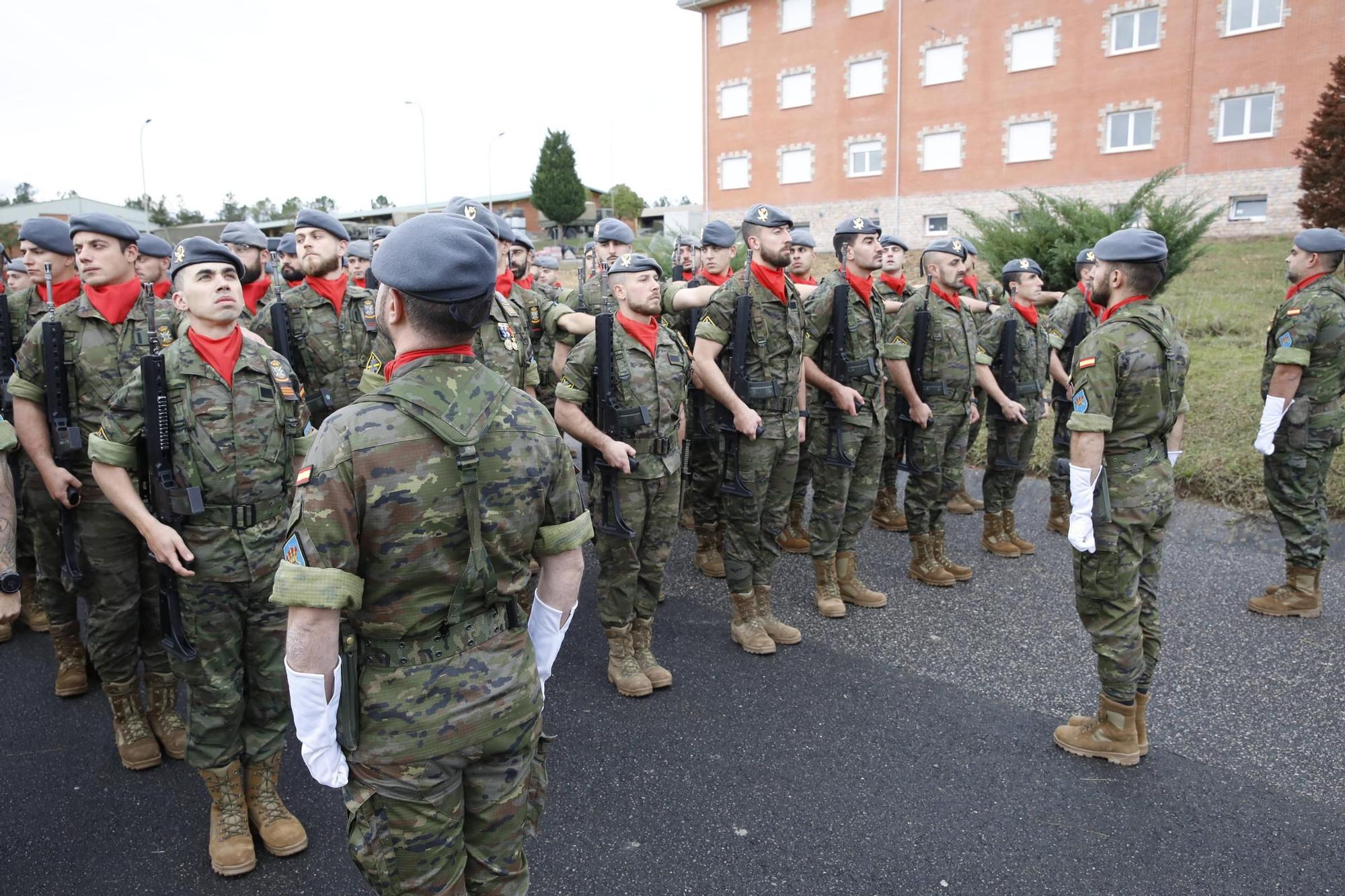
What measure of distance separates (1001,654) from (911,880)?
6.99 feet

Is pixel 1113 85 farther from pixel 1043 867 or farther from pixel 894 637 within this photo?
pixel 1043 867

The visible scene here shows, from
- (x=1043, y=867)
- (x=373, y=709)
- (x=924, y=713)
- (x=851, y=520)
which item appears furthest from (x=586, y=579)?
(x=373, y=709)

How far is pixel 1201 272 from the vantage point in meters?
19.3

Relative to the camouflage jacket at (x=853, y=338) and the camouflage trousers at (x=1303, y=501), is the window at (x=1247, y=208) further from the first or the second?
the camouflage jacket at (x=853, y=338)

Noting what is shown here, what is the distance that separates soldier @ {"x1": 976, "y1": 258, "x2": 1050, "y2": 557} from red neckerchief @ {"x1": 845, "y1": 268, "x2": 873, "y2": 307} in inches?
44.9

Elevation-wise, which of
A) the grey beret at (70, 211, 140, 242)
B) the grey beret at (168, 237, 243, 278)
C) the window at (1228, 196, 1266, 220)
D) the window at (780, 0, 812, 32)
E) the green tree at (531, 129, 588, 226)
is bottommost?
the grey beret at (168, 237, 243, 278)

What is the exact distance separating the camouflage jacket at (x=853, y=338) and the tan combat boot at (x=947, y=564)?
3.63 ft

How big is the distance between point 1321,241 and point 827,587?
3807 millimetres

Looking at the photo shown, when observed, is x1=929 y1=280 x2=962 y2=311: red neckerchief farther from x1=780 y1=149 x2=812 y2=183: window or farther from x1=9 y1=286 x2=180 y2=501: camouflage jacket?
x1=780 y1=149 x2=812 y2=183: window

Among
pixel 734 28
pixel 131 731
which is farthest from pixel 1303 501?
pixel 734 28

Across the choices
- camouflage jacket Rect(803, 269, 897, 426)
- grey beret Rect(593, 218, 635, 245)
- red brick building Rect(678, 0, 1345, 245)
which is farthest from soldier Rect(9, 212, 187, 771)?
red brick building Rect(678, 0, 1345, 245)

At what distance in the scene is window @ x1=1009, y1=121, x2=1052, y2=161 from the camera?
29.0 metres

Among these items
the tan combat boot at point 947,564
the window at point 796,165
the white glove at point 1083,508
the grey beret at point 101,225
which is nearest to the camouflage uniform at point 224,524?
the grey beret at point 101,225

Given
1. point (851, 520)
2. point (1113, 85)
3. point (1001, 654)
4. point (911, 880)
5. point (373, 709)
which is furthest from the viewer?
point (1113, 85)
